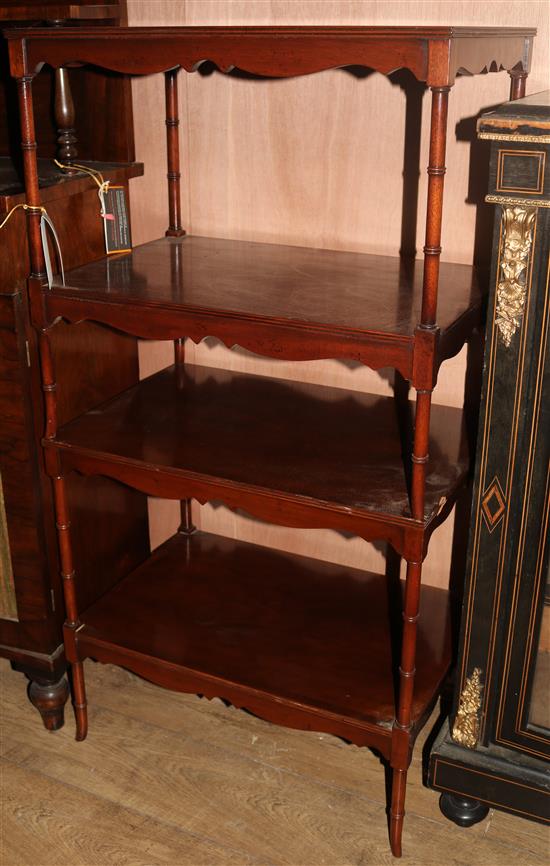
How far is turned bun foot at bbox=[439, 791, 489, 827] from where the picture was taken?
1993 millimetres

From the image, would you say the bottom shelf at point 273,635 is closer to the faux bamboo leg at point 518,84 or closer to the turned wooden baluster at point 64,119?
the turned wooden baluster at point 64,119

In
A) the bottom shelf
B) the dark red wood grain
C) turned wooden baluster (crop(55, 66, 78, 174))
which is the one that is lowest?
the bottom shelf

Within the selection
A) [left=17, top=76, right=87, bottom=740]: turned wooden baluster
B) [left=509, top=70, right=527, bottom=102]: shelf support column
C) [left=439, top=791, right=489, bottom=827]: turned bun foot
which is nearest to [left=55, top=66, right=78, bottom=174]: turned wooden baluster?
[left=17, top=76, right=87, bottom=740]: turned wooden baluster

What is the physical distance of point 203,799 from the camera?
6.83 ft

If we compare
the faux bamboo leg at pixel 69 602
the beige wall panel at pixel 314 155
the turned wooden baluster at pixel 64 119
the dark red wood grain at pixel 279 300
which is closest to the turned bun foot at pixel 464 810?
the beige wall panel at pixel 314 155

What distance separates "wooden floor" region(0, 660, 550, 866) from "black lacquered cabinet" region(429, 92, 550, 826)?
0.12 metres

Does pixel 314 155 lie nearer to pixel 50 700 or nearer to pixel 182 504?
pixel 182 504

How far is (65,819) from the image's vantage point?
2033 millimetres

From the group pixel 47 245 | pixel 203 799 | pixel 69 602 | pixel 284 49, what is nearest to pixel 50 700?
pixel 69 602

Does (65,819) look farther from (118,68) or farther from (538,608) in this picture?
(118,68)

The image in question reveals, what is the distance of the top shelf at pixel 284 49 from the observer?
4.73ft

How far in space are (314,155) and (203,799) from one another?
4.88 feet

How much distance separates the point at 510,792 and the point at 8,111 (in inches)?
78.2

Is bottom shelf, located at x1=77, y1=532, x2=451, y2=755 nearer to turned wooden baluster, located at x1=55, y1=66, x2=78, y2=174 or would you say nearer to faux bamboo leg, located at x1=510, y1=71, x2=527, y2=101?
turned wooden baluster, located at x1=55, y1=66, x2=78, y2=174
